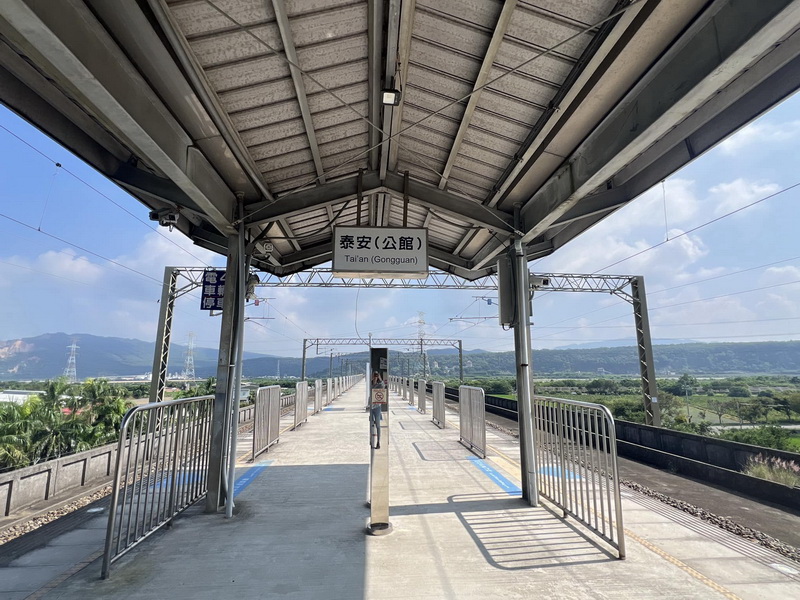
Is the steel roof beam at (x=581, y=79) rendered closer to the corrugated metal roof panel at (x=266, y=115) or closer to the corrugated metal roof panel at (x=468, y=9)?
the corrugated metal roof panel at (x=468, y=9)

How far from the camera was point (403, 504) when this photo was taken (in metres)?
5.14

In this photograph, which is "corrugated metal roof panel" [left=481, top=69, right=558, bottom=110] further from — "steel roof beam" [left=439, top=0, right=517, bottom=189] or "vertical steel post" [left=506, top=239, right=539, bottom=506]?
"vertical steel post" [left=506, top=239, right=539, bottom=506]

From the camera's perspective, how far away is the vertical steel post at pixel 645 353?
17344mm

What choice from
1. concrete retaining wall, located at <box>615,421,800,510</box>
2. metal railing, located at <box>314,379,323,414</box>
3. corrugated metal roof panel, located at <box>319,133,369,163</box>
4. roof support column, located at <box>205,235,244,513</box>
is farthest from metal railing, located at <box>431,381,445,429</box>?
corrugated metal roof panel, located at <box>319,133,369,163</box>

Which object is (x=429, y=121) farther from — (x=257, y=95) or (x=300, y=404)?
(x=300, y=404)

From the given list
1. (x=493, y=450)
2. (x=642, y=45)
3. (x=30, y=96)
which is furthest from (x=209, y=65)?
(x=493, y=450)

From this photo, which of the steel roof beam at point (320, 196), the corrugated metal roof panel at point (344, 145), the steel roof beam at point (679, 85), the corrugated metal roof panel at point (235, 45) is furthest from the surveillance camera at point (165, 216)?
the steel roof beam at point (679, 85)

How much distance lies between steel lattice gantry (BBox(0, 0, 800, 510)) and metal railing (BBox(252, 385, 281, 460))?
3062 mm

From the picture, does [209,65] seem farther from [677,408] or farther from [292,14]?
[677,408]

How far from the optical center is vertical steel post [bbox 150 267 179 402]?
15.2 m

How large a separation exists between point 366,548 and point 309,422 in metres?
10.5

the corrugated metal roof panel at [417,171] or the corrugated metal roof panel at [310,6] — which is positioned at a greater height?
the corrugated metal roof panel at [417,171]

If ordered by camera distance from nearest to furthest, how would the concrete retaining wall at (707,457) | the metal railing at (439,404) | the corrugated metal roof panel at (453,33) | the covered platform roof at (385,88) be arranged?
the covered platform roof at (385,88) → the corrugated metal roof panel at (453,33) → the concrete retaining wall at (707,457) → the metal railing at (439,404)

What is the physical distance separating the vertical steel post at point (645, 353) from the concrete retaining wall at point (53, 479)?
18.4m
